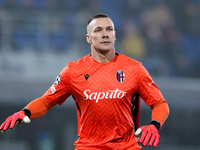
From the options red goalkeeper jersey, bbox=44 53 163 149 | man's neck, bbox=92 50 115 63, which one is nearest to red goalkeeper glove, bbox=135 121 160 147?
red goalkeeper jersey, bbox=44 53 163 149

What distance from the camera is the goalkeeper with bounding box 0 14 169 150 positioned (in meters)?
4.98

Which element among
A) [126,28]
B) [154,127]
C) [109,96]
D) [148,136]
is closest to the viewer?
[148,136]

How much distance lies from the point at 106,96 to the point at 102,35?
655 mm

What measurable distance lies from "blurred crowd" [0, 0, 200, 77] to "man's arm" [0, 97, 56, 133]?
19.6 ft

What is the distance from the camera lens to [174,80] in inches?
458

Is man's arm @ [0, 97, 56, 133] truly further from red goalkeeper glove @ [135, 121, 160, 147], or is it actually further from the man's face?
red goalkeeper glove @ [135, 121, 160, 147]

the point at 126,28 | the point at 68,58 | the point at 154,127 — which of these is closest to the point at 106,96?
the point at 154,127

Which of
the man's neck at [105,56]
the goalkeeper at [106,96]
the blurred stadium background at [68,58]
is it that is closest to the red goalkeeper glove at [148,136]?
the goalkeeper at [106,96]

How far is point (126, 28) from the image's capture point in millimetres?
12758

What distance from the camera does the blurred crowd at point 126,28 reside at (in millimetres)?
11375

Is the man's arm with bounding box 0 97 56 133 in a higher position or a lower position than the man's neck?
lower

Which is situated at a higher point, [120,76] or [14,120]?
[120,76]

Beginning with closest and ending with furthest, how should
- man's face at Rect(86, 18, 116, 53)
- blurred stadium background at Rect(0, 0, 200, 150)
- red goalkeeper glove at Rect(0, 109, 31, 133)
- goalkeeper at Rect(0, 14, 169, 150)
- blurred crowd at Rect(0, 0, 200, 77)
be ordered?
red goalkeeper glove at Rect(0, 109, 31, 133)
goalkeeper at Rect(0, 14, 169, 150)
man's face at Rect(86, 18, 116, 53)
blurred stadium background at Rect(0, 0, 200, 150)
blurred crowd at Rect(0, 0, 200, 77)

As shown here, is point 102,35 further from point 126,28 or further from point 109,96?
point 126,28
